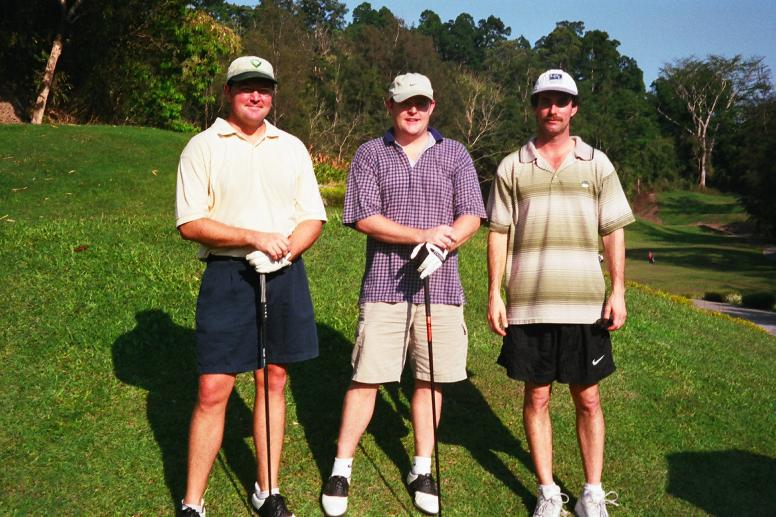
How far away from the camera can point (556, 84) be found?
3.80 meters

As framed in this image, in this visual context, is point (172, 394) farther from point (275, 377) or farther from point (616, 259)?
point (616, 259)

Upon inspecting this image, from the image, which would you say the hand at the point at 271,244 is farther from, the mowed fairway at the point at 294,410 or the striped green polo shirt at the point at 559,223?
the mowed fairway at the point at 294,410

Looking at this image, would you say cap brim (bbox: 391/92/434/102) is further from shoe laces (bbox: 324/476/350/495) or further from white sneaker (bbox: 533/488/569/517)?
white sneaker (bbox: 533/488/569/517)

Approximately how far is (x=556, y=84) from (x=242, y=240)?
1.62 m

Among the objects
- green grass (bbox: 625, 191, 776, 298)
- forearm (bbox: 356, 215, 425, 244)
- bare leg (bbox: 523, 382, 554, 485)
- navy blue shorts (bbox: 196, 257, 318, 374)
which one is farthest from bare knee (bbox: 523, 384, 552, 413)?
green grass (bbox: 625, 191, 776, 298)

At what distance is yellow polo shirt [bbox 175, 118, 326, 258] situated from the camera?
356 centimetres

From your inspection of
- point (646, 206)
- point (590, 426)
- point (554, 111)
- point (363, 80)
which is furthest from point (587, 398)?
point (646, 206)

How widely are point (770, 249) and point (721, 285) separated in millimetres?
19142

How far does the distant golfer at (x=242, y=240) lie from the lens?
11.7 feet

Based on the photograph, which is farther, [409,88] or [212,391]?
[409,88]

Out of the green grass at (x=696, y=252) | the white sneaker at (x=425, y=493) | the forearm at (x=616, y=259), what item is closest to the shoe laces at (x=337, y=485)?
the white sneaker at (x=425, y=493)

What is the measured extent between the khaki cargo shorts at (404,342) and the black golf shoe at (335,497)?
0.52m

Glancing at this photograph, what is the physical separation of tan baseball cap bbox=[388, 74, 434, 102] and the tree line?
19.1 m

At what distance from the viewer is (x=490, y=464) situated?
4.79 meters
